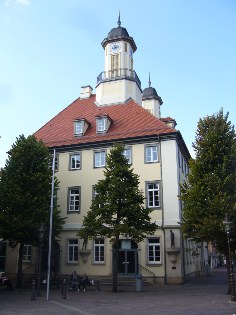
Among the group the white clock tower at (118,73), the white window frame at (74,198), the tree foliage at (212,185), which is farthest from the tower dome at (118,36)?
the tree foliage at (212,185)

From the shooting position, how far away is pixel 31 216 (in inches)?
1048

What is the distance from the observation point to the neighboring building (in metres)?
28.7

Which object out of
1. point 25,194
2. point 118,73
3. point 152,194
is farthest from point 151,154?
point 118,73

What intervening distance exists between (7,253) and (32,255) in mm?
2463

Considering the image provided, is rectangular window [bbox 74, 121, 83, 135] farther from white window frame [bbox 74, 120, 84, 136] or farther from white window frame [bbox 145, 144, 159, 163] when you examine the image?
white window frame [bbox 145, 144, 159, 163]

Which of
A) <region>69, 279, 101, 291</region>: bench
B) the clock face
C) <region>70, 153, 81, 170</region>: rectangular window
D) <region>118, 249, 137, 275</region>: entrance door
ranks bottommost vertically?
<region>69, 279, 101, 291</region>: bench

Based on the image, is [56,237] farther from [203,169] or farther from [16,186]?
[203,169]

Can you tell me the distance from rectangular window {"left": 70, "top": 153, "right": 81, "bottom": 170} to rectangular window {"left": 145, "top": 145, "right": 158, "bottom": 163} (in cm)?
635

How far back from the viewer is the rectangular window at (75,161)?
3325cm

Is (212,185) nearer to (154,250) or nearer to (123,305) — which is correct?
(123,305)

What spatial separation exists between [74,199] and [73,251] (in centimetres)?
441

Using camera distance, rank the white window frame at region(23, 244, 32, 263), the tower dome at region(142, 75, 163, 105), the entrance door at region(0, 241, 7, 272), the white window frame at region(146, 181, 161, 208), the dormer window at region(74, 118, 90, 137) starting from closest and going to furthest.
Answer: the white window frame at region(146, 181, 161, 208) < the white window frame at region(23, 244, 32, 263) < the entrance door at region(0, 241, 7, 272) < the dormer window at region(74, 118, 90, 137) < the tower dome at region(142, 75, 163, 105)

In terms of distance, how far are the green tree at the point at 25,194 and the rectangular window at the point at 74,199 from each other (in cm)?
318

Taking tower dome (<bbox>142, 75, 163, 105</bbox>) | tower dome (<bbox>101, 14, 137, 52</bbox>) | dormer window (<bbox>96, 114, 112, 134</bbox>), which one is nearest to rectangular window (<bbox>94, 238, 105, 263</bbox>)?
dormer window (<bbox>96, 114, 112, 134</bbox>)
